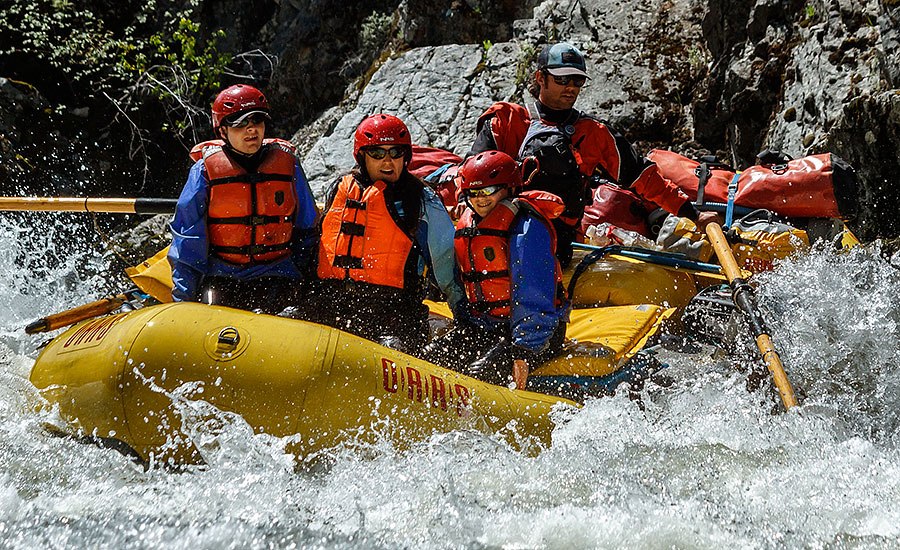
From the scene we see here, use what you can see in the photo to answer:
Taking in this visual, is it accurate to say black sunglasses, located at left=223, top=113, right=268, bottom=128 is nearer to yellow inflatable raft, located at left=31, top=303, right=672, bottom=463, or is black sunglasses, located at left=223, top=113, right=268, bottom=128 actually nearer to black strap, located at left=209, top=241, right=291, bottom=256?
black strap, located at left=209, top=241, right=291, bottom=256

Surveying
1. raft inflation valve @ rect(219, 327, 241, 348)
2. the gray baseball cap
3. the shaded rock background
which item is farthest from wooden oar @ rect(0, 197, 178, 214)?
the shaded rock background

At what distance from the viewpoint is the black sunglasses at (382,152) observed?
352cm

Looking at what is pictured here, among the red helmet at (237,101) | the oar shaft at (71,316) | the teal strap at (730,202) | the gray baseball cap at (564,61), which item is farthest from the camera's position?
the teal strap at (730,202)

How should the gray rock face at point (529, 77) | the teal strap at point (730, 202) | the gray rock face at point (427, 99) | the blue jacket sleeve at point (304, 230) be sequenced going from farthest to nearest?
1. the gray rock face at point (427, 99)
2. the gray rock face at point (529, 77)
3. the teal strap at point (730, 202)
4. the blue jacket sleeve at point (304, 230)

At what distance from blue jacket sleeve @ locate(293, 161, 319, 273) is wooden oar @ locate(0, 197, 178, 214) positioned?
1317 mm

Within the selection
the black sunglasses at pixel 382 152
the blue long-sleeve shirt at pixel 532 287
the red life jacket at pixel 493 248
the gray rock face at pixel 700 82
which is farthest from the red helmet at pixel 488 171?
the gray rock face at pixel 700 82

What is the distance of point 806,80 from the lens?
6008mm

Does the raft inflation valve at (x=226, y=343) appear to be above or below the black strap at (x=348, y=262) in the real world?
below

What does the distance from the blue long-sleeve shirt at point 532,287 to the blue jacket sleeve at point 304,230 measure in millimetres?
1089

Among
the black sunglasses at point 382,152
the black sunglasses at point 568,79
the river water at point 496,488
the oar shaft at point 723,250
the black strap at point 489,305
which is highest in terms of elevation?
the black sunglasses at point 568,79

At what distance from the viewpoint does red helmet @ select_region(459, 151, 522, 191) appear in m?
3.64

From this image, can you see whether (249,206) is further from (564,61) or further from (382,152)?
(564,61)

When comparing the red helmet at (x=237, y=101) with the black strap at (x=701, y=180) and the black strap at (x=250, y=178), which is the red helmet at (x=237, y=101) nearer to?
the black strap at (x=250, y=178)

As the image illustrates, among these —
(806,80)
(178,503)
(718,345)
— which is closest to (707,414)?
(718,345)
